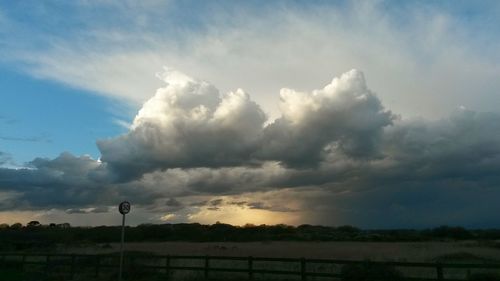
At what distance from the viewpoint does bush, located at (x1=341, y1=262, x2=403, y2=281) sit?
61.7ft

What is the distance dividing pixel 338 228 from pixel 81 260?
120m

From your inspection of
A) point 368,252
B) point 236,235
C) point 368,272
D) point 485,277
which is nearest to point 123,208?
point 368,272

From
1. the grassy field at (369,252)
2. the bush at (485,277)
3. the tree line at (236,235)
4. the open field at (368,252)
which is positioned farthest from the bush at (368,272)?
the tree line at (236,235)

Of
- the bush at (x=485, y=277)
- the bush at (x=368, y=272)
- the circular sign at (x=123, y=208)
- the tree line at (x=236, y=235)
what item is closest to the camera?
the bush at (x=485, y=277)

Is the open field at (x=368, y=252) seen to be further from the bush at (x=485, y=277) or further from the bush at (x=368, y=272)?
the bush at (x=368, y=272)

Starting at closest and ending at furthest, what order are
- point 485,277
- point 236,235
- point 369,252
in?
point 485,277 < point 369,252 < point 236,235

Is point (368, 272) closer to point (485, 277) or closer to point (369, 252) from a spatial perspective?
point (485, 277)

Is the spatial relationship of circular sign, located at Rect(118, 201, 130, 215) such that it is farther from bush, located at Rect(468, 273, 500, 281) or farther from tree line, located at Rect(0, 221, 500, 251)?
tree line, located at Rect(0, 221, 500, 251)

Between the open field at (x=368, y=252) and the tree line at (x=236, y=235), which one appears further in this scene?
the tree line at (x=236, y=235)

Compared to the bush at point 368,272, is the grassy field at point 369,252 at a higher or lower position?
higher

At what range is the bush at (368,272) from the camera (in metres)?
18.8

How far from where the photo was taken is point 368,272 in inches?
748

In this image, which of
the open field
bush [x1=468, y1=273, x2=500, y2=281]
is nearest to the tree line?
the open field

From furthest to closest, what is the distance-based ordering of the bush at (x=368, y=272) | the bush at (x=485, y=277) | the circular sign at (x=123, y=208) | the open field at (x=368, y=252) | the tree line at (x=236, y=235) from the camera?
the tree line at (x=236, y=235) → the open field at (x=368, y=252) → the circular sign at (x=123, y=208) → the bush at (x=368, y=272) → the bush at (x=485, y=277)
